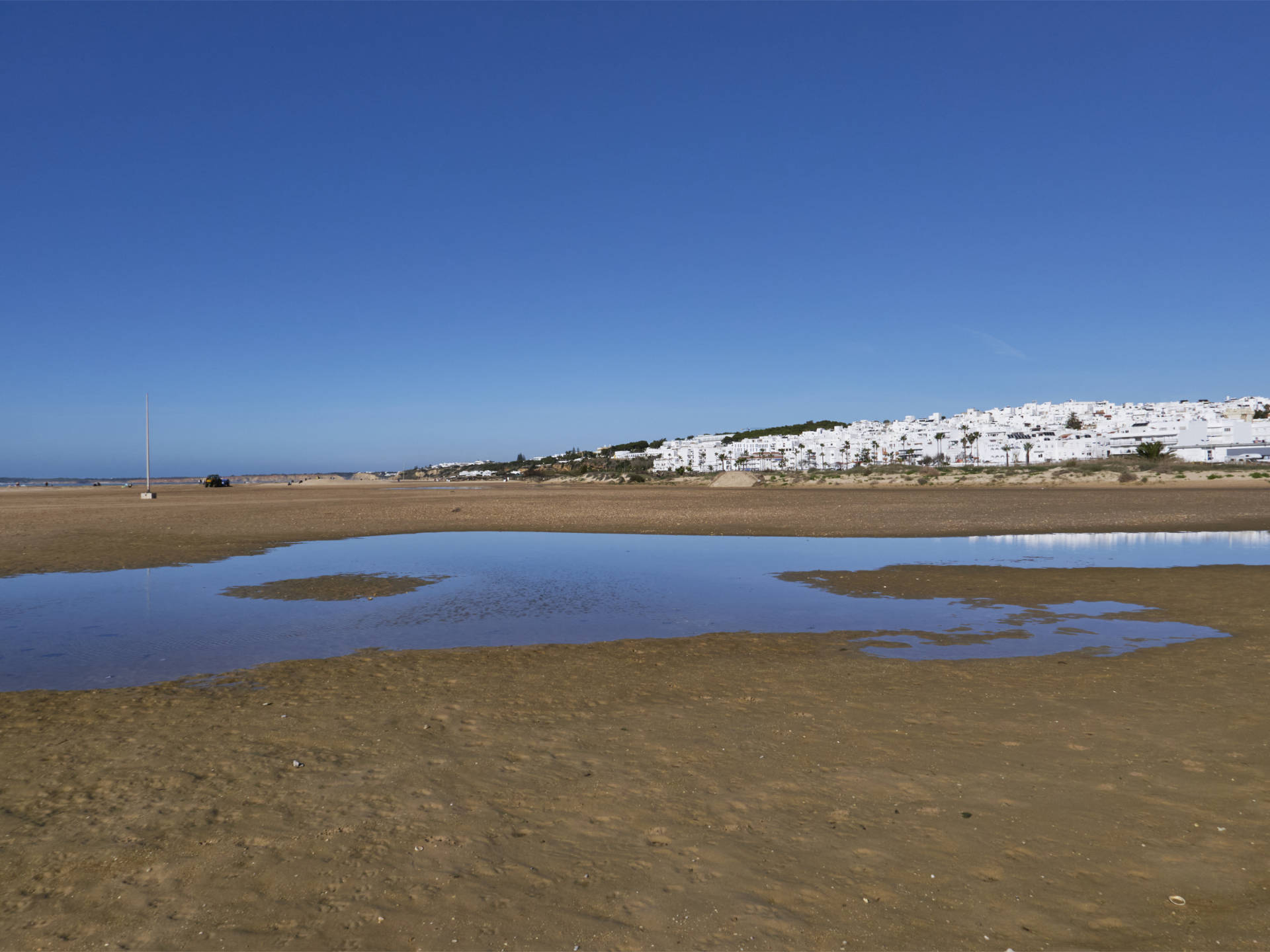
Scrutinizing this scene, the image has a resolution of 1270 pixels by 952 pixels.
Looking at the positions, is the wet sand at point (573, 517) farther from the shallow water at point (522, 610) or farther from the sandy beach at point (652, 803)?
the sandy beach at point (652, 803)

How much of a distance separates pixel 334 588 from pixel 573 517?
2201 centimetres

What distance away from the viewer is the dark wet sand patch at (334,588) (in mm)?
15977

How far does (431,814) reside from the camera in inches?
215

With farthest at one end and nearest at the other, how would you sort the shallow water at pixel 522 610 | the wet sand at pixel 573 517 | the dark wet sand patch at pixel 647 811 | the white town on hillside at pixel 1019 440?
1. the white town on hillside at pixel 1019 440
2. the wet sand at pixel 573 517
3. the shallow water at pixel 522 610
4. the dark wet sand patch at pixel 647 811

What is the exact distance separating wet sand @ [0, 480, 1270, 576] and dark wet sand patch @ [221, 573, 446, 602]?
6.32 metres

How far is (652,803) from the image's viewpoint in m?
5.67

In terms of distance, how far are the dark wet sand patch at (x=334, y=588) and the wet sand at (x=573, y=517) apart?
20.7 ft

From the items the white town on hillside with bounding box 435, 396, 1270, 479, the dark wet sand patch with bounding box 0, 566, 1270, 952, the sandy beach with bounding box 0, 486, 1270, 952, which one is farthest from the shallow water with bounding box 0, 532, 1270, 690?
the white town on hillside with bounding box 435, 396, 1270, 479

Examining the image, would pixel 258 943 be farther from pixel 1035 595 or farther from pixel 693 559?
pixel 693 559

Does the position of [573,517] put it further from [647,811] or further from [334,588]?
[647,811]

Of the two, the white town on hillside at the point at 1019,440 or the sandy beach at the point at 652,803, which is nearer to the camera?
the sandy beach at the point at 652,803

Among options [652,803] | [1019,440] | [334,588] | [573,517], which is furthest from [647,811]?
[1019,440]

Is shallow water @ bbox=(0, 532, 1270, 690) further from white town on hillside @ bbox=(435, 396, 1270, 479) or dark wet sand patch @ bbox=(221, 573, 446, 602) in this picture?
white town on hillside @ bbox=(435, 396, 1270, 479)

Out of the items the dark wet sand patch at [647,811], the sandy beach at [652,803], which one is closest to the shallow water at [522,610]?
the sandy beach at [652,803]
